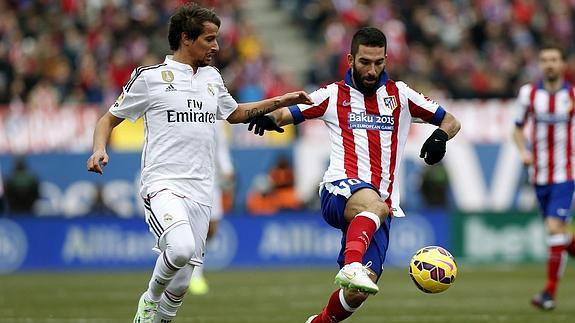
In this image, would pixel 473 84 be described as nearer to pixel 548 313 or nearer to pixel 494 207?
pixel 494 207

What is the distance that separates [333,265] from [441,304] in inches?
341

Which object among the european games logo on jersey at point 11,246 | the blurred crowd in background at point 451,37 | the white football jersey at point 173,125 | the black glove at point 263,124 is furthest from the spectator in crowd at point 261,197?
the white football jersey at point 173,125

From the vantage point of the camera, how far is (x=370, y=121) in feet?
33.6

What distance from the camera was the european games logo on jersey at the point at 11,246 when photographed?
23031 millimetres

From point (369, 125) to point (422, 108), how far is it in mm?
485

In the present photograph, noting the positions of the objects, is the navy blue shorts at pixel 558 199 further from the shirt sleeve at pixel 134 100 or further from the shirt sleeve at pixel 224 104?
the shirt sleeve at pixel 134 100

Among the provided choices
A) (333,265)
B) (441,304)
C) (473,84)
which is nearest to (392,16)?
(473,84)

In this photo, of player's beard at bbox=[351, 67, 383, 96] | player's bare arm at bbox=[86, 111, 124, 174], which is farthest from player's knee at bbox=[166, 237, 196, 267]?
player's beard at bbox=[351, 67, 383, 96]

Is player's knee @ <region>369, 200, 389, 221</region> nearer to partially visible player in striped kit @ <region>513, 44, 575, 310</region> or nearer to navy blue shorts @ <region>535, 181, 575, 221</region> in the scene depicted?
partially visible player in striped kit @ <region>513, 44, 575, 310</region>

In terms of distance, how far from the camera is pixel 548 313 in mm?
13609

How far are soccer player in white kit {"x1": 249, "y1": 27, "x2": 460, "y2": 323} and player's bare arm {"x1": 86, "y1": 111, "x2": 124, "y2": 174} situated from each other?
1.11 meters

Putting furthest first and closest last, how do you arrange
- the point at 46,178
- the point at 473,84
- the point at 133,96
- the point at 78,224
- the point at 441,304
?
the point at 473,84 < the point at 46,178 < the point at 78,224 < the point at 441,304 < the point at 133,96

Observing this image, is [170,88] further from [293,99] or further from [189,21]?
[293,99]

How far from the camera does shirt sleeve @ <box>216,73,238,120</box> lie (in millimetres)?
10281
